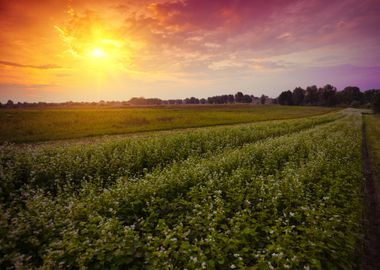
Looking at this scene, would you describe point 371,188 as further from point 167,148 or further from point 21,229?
point 21,229

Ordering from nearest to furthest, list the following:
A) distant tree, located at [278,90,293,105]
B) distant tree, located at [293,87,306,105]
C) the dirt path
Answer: the dirt path
distant tree, located at [293,87,306,105]
distant tree, located at [278,90,293,105]

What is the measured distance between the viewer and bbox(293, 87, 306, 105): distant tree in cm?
15750

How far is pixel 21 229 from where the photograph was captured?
524 cm

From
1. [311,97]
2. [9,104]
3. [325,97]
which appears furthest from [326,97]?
[9,104]

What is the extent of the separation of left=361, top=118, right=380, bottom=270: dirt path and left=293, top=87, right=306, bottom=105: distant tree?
162 meters

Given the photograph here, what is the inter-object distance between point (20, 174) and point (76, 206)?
611 centimetres

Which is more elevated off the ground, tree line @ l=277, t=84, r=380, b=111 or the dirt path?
tree line @ l=277, t=84, r=380, b=111

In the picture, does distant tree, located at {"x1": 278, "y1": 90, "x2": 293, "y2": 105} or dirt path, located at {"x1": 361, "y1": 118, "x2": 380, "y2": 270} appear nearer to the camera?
dirt path, located at {"x1": 361, "y1": 118, "x2": 380, "y2": 270}

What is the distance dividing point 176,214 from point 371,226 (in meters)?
7.33

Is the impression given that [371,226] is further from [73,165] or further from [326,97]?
[326,97]

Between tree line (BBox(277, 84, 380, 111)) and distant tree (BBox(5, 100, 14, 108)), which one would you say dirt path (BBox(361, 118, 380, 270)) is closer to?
distant tree (BBox(5, 100, 14, 108))

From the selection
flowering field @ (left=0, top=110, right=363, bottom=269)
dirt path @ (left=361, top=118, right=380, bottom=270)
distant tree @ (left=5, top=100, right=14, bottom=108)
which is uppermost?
distant tree @ (left=5, top=100, right=14, bottom=108)

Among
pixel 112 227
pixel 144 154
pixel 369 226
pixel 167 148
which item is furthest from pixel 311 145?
pixel 112 227

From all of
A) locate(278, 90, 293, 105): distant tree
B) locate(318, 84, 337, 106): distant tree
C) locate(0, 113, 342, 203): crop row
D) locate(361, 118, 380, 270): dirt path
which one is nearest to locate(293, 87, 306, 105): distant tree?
locate(278, 90, 293, 105): distant tree
